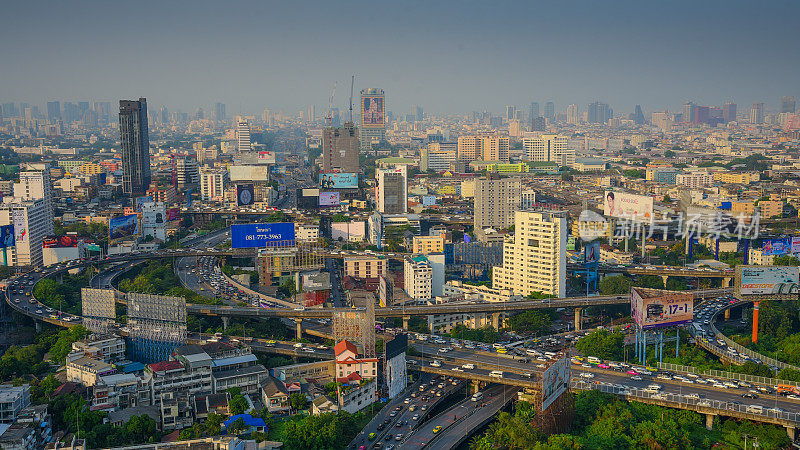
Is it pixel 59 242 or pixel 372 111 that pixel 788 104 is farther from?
pixel 59 242

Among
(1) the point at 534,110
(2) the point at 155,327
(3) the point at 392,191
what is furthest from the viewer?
(1) the point at 534,110

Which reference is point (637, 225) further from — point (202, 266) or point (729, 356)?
point (202, 266)

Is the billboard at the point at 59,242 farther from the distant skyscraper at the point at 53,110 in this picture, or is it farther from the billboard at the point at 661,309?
the distant skyscraper at the point at 53,110

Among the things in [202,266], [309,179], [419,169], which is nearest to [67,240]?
[202,266]

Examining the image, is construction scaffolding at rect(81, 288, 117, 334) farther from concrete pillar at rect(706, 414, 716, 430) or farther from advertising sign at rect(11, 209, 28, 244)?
concrete pillar at rect(706, 414, 716, 430)

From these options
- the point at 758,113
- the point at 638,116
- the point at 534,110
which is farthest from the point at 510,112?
the point at 758,113

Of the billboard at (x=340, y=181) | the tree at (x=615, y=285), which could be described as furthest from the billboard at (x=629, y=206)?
the billboard at (x=340, y=181)
